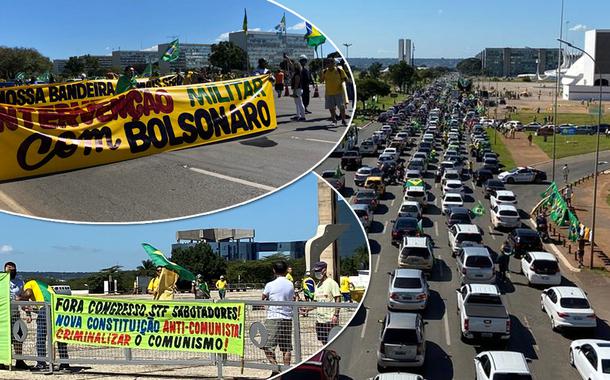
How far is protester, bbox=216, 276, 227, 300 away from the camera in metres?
6.55

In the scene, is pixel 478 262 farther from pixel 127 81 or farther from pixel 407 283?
pixel 127 81

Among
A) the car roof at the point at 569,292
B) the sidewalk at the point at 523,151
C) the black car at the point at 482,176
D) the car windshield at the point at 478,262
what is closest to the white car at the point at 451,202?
the black car at the point at 482,176

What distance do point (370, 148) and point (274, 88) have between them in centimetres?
5516

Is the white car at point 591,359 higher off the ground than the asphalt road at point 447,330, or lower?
higher

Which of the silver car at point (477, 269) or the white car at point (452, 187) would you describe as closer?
the silver car at point (477, 269)

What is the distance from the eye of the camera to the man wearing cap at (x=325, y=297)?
6508 mm

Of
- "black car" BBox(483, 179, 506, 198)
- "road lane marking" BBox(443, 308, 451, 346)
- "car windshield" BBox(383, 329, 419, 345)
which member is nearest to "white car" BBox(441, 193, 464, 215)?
"black car" BBox(483, 179, 506, 198)

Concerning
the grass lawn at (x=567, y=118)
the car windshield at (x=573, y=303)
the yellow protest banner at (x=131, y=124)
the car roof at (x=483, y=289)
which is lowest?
the car windshield at (x=573, y=303)

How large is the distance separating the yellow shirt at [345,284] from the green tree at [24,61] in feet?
10.1

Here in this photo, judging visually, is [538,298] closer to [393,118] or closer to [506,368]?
[506,368]

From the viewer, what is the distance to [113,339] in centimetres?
721

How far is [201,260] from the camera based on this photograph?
256 inches

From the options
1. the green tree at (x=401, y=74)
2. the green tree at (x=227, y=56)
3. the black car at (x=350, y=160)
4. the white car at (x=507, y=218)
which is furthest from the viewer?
the green tree at (x=401, y=74)

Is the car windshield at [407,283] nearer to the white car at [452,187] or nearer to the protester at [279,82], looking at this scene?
the protester at [279,82]
